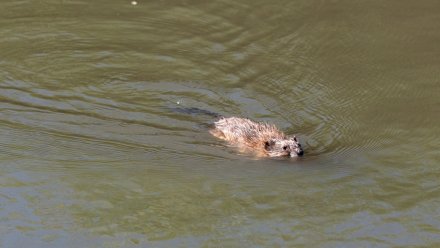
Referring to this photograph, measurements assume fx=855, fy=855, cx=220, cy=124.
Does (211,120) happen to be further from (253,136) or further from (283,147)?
(283,147)

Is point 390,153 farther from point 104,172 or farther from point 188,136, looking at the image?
point 104,172

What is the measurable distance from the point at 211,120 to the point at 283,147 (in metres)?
1.21

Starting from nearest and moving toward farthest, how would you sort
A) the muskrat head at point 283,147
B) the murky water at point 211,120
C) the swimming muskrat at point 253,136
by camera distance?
the murky water at point 211,120, the muskrat head at point 283,147, the swimming muskrat at point 253,136

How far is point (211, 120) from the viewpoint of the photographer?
31.2 ft

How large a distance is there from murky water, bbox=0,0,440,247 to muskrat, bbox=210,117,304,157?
14 centimetres

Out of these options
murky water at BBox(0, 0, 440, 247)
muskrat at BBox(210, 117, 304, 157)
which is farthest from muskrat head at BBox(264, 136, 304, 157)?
murky water at BBox(0, 0, 440, 247)

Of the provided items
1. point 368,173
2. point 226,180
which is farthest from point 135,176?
point 368,173

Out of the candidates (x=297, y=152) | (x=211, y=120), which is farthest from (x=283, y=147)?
(x=211, y=120)

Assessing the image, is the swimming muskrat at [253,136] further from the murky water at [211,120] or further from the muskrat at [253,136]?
the murky water at [211,120]

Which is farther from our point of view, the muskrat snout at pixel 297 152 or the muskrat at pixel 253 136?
the muskrat at pixel 253 136

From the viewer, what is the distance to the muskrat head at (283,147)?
27.8ft

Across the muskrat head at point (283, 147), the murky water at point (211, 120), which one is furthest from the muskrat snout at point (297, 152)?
the murky water at point (211, 120)

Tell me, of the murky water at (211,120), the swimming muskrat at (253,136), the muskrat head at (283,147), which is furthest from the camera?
the swimming muskrat at (253,136)

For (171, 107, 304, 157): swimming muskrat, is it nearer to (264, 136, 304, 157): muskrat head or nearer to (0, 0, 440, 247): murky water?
(264, 136, 304, 157): muskrat head
